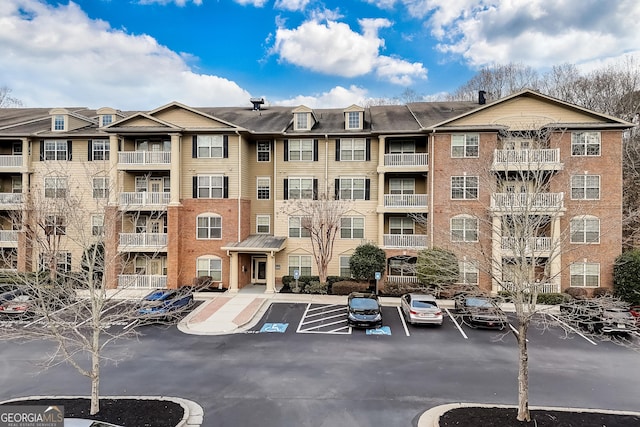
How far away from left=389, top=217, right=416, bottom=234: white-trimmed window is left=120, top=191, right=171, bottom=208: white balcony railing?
1626 centimetres

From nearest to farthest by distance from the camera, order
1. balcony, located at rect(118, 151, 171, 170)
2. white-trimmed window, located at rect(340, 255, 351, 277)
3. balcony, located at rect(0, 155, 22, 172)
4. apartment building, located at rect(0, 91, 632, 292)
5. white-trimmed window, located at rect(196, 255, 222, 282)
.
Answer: apartment building, located at rect(0, 91, 632, 292) < balcony, located at rect(118, 151, 171, 170) < white-trimmed window, located at rect(196, 255, 222, 282) < white-trimmed window, located at rect(340, 255, 351, 277) < balcony, located at rect(0, 155, 22, 172)

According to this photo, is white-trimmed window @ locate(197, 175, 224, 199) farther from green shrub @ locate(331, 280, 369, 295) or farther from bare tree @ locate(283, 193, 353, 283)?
green shrub @ locate(331, 280, 369, 295)

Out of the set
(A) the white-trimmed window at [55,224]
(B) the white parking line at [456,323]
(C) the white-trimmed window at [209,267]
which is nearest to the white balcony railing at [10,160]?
(A) the white-trimmed window at [55,224]

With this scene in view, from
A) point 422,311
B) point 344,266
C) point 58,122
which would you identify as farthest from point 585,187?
point 58,122

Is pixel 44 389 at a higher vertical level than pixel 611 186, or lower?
lower

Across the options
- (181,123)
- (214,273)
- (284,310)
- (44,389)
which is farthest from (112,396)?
(181,123)

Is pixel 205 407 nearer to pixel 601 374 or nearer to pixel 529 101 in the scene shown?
pixel 601 374

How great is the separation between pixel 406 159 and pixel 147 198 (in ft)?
60.6

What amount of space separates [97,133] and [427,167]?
79.1 feet

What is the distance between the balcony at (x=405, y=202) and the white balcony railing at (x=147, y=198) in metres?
15.7

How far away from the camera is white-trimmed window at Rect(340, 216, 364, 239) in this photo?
27.0 meters

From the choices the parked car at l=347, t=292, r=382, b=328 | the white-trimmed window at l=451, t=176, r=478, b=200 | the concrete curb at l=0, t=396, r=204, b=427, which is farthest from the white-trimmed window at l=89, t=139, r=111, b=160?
the white-trimmed window at l=451, t=176, r=478, b=200

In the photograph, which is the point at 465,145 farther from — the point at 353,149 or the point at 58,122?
the point at 58,122

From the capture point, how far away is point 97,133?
26.9m
